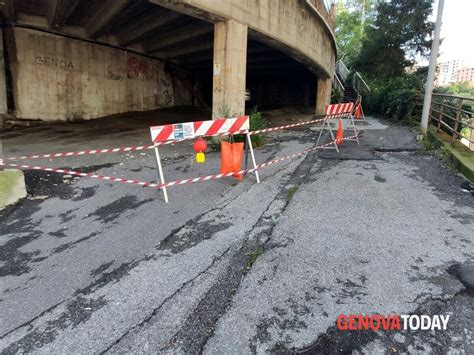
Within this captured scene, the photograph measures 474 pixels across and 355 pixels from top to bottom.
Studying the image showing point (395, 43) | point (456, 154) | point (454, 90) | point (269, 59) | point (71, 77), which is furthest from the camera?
point (395, 43)

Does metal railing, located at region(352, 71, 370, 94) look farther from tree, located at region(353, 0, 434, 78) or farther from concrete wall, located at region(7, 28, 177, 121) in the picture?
concrete wall, located at region(7, 28, 177, 121)

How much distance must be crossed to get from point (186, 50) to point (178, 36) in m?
2.54

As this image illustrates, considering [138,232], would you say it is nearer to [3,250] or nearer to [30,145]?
[3,250]

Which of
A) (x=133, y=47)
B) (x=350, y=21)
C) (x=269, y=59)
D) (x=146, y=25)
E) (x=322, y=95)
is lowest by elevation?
(x=322, y=95)

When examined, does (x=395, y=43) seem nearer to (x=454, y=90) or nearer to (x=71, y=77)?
(x=454, y=90)

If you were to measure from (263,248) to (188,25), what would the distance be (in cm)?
1199

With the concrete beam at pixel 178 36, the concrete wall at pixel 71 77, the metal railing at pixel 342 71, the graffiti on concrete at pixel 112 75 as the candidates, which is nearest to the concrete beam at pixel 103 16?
the concrete wall at pixel 71 77

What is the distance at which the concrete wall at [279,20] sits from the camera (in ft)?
26.8

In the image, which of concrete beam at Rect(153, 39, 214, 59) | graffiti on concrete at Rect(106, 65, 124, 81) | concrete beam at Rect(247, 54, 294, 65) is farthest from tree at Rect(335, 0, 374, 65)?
graffiti on concrete at Rect(106, 65, 124, 81)

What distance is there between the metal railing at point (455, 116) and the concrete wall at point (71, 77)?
14.1m

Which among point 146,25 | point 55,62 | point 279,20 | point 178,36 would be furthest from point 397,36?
point 55,62

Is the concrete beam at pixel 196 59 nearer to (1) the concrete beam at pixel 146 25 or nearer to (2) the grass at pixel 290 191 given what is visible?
(1) the concrete beam at pixel 146 25

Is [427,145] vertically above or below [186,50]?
below

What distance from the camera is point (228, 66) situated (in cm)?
913
